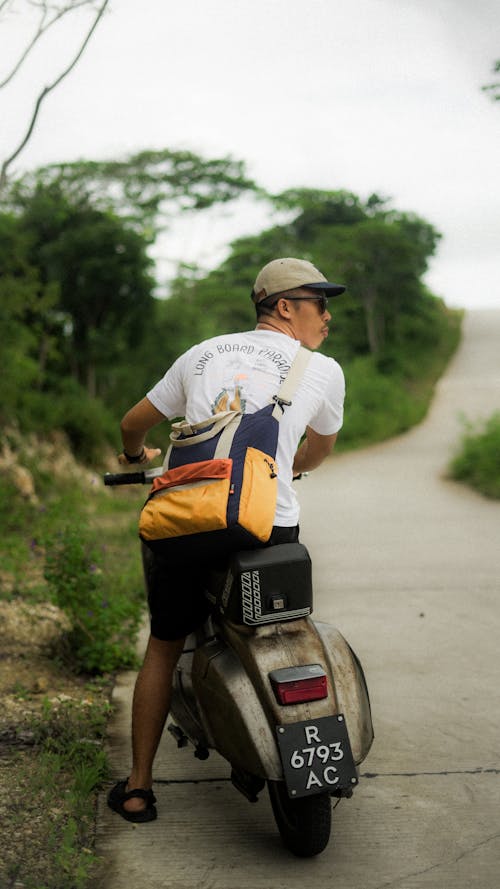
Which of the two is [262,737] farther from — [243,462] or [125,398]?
[125,398]

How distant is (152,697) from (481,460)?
1030 cm

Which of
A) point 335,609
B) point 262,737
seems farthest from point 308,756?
point 335,609

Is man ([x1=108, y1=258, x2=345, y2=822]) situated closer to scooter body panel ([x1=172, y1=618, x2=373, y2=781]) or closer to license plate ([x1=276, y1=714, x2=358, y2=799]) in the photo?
scooter body panel ([x1=172, y1=618, x2=373, y2=781])

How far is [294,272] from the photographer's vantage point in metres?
3.12

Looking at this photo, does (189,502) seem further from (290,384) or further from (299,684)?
(299,684)

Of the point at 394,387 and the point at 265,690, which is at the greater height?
the point at 265,690

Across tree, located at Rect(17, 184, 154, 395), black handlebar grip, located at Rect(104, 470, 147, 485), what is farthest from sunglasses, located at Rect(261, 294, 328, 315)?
tree, located at Rect(17, 184, 154, 395)

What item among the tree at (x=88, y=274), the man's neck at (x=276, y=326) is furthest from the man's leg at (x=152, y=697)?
the tree at (x=88, y=274)

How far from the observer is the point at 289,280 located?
3.11 metres

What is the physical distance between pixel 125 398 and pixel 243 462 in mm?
16986

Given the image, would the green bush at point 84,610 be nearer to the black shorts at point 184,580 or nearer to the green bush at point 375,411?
the black shorts at point 184,580

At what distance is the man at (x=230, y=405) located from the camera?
296 cm

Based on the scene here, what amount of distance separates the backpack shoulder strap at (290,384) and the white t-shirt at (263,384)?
2cm

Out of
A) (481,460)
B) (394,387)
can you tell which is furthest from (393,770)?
(394,387)
